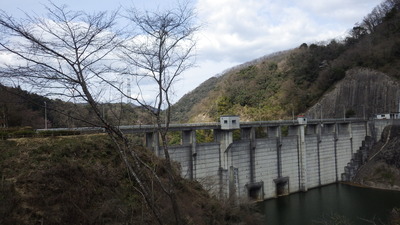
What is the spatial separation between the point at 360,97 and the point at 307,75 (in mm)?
14037

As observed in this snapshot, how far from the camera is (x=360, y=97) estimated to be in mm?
45438

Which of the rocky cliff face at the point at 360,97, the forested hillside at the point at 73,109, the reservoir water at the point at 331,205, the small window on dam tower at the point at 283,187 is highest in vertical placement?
the rocky cliff face at the point at 360,97

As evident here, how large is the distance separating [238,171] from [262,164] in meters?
3.34

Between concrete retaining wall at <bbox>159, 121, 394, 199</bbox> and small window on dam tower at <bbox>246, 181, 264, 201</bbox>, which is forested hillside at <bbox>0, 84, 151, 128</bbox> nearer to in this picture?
concrete retaining wall at <bbox>159, 121, 394, 199</bbox>

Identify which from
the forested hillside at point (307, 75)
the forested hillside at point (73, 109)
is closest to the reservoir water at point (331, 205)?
the forested hillside at point (307, 75)

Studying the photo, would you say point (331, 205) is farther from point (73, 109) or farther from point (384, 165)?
point (73, 109)

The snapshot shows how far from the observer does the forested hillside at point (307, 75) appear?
1906 inches

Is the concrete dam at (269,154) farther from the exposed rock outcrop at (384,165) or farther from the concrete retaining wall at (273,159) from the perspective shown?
the exposed rock outcrop at (384,165)

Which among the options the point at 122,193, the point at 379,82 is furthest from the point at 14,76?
the point at 379,82

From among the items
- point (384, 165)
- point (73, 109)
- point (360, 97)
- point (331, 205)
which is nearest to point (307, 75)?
point (360, 97)

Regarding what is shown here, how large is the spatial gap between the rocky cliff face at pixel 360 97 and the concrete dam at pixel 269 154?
4365 mm

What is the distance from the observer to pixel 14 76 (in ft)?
12.5

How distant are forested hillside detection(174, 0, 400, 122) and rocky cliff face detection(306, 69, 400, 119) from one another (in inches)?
17.8

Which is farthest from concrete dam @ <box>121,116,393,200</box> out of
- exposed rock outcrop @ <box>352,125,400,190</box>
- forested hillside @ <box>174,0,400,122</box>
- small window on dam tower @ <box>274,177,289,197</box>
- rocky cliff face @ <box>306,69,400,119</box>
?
forested hillside @ <box>174,0,400,122</box>
